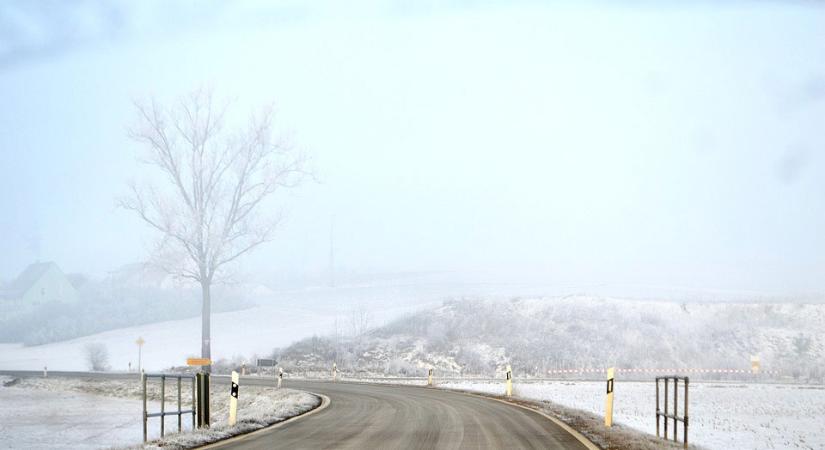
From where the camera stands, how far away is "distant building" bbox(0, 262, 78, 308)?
75.7 metres

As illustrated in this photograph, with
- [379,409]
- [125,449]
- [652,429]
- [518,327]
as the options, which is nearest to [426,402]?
[379,409]

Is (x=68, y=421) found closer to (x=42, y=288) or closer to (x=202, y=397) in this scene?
(x=202, y=397)

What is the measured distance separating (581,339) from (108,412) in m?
38.6

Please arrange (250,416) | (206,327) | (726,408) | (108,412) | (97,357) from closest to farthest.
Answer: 1. (250,416)
2. (726,408)
3. (108,412)
4. (206,327)
5. (97,357)

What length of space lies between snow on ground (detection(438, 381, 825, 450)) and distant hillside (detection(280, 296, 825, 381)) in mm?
17515

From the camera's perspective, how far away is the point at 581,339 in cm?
6006

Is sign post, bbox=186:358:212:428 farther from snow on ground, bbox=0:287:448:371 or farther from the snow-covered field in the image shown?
snow on ground, bbox=0:287:448:371

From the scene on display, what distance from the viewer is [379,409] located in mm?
21078

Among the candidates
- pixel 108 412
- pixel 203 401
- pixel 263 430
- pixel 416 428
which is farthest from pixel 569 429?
pixel 108 412

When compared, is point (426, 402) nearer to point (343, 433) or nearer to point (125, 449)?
point (343, 433)

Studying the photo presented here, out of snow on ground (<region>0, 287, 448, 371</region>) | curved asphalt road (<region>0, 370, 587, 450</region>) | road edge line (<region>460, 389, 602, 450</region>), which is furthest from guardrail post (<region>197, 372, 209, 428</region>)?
snow on ground (<region>0, 287, 448, 371</region>)

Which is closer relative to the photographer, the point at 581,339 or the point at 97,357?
the point at 581,339

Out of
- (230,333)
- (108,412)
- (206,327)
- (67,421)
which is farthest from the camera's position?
(230,333)

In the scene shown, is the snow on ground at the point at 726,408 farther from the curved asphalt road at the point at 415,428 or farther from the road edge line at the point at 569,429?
the curved asphalt road at the point at 415,428
